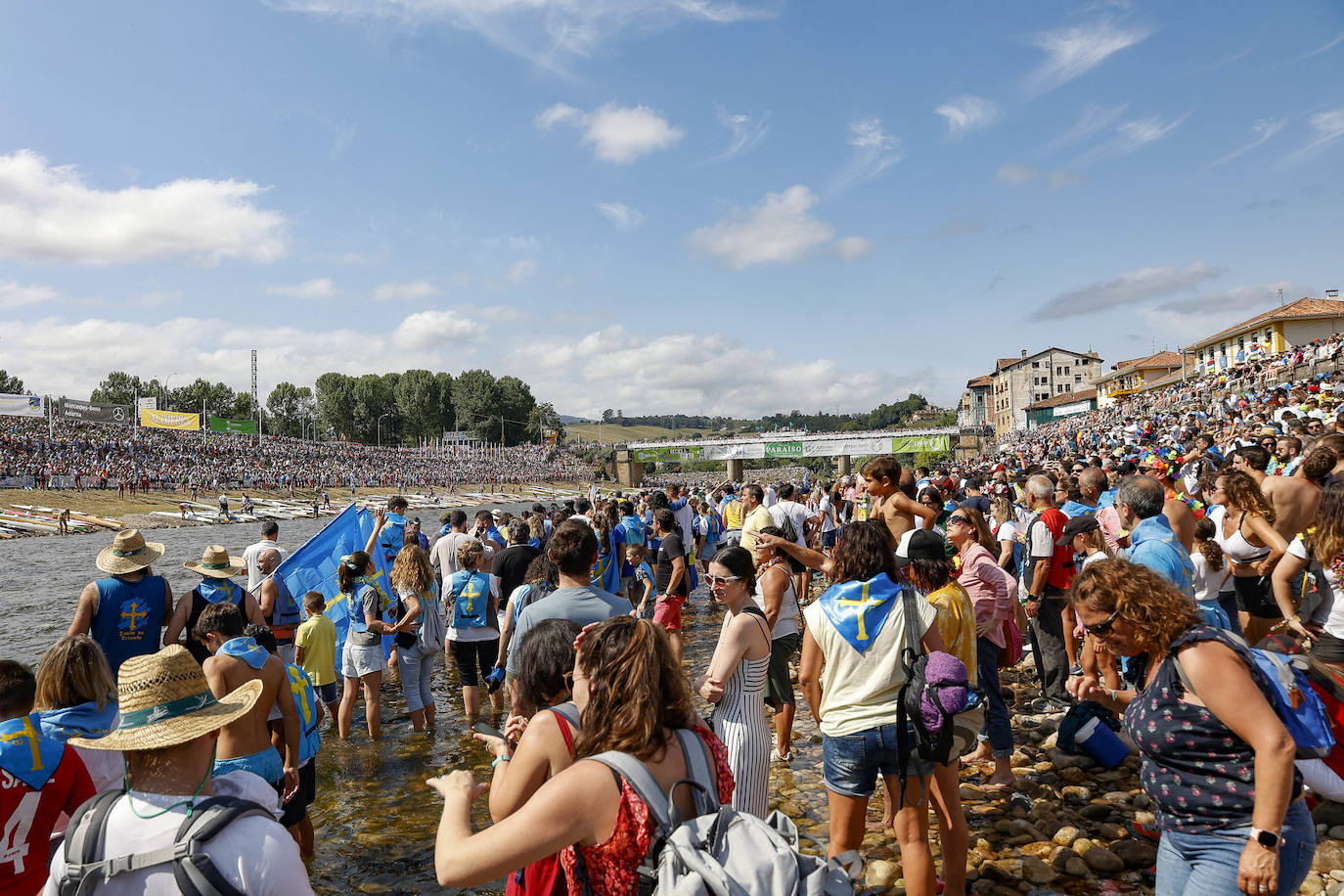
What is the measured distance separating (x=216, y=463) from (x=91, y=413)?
28.0 m

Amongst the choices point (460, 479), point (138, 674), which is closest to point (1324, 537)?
point (138, 674)

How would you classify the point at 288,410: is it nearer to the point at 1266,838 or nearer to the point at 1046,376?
the point at 1046,376

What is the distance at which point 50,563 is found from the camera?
27.2m

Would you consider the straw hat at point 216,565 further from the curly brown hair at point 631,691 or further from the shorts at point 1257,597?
the shorts at point 1257,597

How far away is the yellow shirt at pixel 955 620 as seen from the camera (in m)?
4.21

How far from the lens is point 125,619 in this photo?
550 cm

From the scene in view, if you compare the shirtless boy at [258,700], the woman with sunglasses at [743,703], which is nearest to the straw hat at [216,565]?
the shirtless boy at [258,700]

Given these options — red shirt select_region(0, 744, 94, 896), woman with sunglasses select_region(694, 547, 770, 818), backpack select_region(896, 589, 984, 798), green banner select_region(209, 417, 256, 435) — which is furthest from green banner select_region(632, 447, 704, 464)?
red shirt select_region(0, 744, 94, 896)

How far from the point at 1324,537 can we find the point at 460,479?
92.8 m

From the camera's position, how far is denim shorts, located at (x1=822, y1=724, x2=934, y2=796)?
351 cm

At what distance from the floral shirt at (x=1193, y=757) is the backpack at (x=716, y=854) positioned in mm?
1172

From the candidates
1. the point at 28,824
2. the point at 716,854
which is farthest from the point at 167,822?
the point at 28,824

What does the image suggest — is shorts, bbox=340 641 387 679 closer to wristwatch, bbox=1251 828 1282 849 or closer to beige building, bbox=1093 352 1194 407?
wristwatch, bbox=1251 828 1282 849

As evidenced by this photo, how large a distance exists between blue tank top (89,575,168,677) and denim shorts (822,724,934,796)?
16.0 feet
